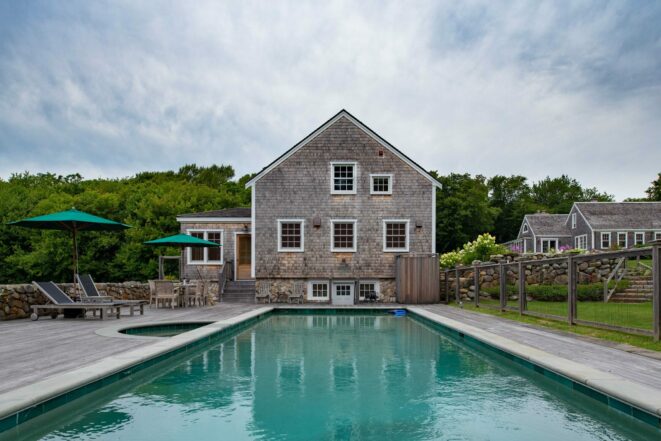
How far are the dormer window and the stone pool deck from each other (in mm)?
9001

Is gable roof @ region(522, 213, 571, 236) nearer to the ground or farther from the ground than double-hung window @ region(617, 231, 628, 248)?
farther from the ground

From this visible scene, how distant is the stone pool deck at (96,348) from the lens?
19.1 ft

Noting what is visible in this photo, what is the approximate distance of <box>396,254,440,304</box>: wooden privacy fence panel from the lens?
19422 mm

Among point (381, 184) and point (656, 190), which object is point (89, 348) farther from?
point (656, 190)

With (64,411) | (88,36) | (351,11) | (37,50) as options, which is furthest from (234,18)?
(64,411)

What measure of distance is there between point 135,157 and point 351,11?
1264 inches

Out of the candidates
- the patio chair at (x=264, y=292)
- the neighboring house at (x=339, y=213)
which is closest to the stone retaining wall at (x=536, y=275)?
the neighboring house at (x=339, y=213)

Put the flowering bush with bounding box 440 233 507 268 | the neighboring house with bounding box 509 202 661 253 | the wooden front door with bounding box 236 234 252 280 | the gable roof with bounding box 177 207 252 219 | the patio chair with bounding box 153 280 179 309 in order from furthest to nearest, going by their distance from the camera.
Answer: the neighboring house with bounding box 509 202 661 253 → the flowering bush with bounding box 440 233 507 268 → the wooden front door with bounding box 236 234 252 280 → the gable roof with bounding box 177 207 252 219 → the patio chair with bounding box 153 280 179 309

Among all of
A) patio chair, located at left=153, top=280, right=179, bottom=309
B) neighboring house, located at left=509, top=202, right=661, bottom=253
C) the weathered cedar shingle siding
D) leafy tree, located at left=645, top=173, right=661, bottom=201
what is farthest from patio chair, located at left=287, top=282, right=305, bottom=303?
leafy tree, located at left=645, top=173, right=661, bottom=201

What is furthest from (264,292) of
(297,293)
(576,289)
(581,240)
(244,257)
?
(581,240)

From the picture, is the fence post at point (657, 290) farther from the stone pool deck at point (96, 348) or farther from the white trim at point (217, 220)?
the white trim at point (217, 220)

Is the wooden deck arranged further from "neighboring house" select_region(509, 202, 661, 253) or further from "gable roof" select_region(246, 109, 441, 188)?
"neighboring house" select_region(509, 202, 661, 253)

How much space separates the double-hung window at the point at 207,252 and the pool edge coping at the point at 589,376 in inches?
579

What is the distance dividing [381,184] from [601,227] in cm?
2988
